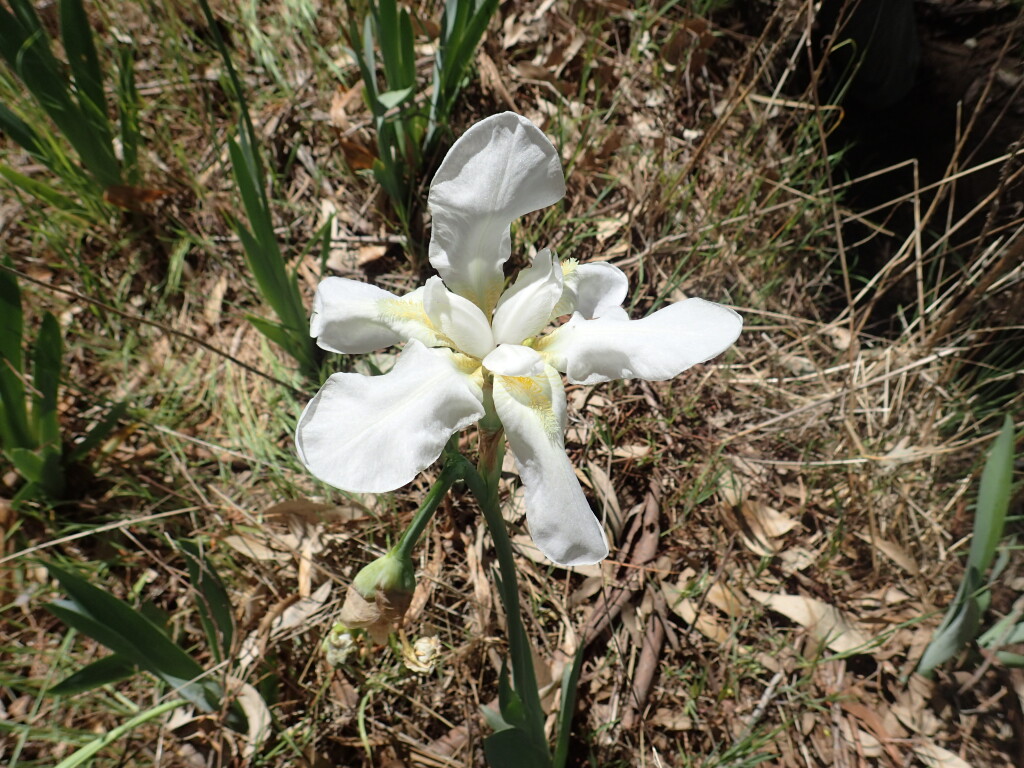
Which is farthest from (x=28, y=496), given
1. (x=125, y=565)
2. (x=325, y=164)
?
(x=325, y=164)

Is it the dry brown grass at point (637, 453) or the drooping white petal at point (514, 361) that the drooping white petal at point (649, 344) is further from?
the dry brown grass at point (637, 453)

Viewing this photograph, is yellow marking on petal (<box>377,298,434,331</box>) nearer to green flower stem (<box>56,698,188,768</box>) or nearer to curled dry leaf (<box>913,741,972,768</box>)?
green flower stem (<box>56,698,188,768</box>)

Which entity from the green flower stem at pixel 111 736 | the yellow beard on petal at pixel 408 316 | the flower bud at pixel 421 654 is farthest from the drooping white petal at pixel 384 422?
the green flower stem at pixel 111 736

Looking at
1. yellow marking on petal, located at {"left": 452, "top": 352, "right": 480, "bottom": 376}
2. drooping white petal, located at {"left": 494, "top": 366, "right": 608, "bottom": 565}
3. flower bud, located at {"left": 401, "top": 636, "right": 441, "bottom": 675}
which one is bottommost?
flower bud, located at {"left": 401, "top": 636, "right": 441, "bottom": 675}

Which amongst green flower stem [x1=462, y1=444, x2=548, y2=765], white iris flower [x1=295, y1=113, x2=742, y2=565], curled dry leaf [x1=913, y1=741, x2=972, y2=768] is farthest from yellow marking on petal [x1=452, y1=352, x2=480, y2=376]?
curled dry leaf [x1=913, y1=741, x2=972, y2=768]

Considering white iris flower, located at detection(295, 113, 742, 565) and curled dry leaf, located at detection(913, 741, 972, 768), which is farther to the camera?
curled dry leaf, located at detection(913, 741, 972, 768)
